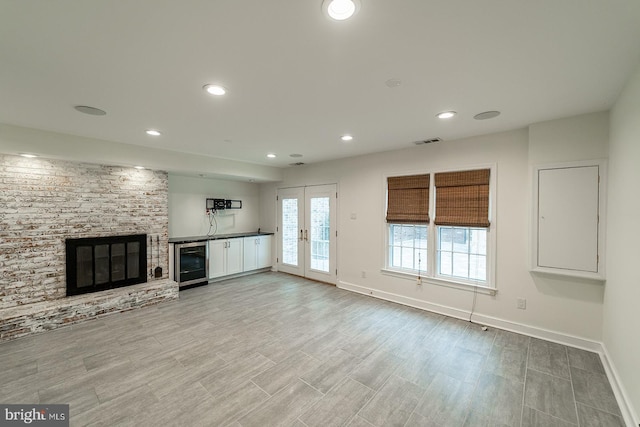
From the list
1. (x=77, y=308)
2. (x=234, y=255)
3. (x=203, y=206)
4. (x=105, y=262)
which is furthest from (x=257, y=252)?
(x=77, y=308)

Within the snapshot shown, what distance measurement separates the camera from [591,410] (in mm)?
2055

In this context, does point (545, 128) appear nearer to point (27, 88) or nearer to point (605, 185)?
point (605, 185)

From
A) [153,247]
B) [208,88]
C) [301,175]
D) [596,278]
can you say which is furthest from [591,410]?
[153,247]

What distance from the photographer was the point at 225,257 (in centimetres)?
570

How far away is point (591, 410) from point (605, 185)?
6.92 ft

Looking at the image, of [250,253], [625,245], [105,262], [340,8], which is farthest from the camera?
[250,253]

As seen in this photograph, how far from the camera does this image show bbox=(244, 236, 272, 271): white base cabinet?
6113mm

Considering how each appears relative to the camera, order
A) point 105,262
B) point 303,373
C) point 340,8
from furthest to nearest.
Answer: point 105,262
point 303,373
point 340,8

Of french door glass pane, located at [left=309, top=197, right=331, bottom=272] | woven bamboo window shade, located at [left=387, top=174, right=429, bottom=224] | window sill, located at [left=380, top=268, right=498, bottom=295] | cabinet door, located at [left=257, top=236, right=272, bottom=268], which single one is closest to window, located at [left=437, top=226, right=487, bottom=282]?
window sill, located at [left=380, top=268, right=498, bottom=295]

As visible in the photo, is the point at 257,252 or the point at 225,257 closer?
the point at 225,257

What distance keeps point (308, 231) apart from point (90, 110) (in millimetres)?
4111

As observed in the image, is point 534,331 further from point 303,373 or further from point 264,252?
point 264,252

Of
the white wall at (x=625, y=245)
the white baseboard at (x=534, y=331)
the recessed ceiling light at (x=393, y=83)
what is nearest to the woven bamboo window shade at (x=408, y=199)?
the white baseboard at (x=534, y=331)

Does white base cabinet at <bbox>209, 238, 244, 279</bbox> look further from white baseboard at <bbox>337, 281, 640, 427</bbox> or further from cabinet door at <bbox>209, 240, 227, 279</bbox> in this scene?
white baseboard at <bbox>337, 281, 640, 427</bbox>
